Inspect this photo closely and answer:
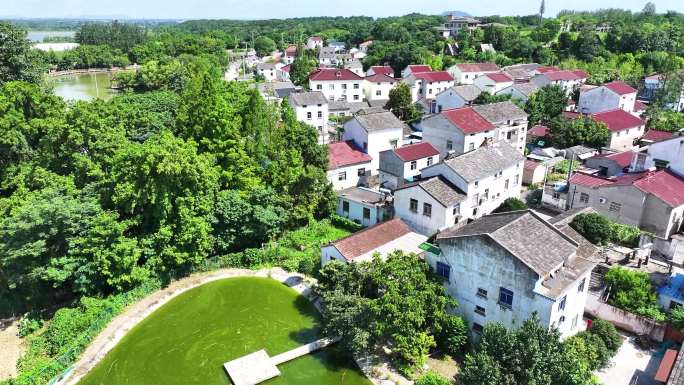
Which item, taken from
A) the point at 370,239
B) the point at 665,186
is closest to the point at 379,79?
the point at 665,186

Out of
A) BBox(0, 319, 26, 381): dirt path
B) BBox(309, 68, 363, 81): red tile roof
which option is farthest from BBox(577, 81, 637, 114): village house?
BBox(0, 319, 26, 381): dirt path

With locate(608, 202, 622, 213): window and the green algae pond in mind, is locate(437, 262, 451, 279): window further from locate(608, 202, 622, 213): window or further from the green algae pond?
locate(608, 202, 622, 213): window

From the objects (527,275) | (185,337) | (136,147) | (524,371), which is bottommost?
(185,337)

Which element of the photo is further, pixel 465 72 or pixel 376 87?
pixel 465 72

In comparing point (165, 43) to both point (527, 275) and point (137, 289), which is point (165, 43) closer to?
point (137, 289)

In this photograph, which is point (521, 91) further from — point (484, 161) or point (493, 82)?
point (484, 161)

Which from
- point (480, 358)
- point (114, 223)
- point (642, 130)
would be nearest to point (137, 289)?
point (114, 223)
